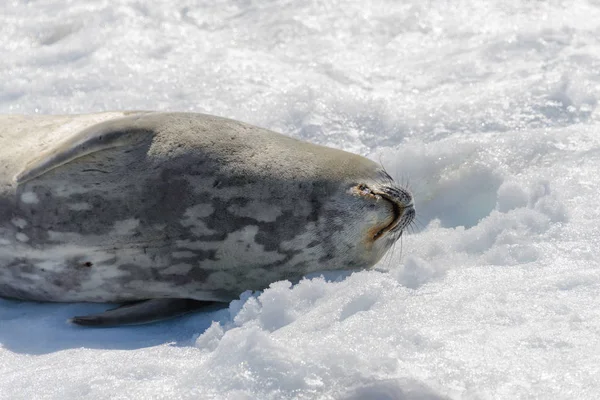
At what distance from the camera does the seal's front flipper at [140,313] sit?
3.28 m

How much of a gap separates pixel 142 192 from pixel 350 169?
73 centimetres

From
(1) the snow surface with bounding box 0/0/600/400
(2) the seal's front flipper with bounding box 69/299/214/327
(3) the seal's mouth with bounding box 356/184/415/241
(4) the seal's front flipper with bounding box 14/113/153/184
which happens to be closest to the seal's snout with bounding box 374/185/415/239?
(3) the seal's mouth with bounding box 356/184/415/241

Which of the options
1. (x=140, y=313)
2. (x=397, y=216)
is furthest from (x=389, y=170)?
(x=140, y=313)

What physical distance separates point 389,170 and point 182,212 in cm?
140

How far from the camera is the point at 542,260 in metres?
3.17

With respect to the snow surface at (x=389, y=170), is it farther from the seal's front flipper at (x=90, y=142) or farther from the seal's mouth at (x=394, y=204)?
the seal's front flipper at (x=90, y=142)

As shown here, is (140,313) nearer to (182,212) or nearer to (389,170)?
(182,212)

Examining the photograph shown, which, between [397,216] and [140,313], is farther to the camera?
[397,216]

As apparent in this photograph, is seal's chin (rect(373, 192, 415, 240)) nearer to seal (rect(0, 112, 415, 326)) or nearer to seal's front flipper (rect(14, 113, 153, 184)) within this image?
seal (rect(0, 112, 415, 326))

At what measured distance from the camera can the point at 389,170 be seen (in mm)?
4363

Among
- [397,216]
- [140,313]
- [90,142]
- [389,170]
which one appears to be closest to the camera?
[90,142]

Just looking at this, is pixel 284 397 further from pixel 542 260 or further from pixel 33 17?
pixel 33 17

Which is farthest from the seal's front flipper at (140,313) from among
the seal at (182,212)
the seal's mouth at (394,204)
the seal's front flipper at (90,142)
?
the seal's mouth at (394,204)

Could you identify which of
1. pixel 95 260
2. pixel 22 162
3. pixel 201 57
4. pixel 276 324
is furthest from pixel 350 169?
pixel 201 57
